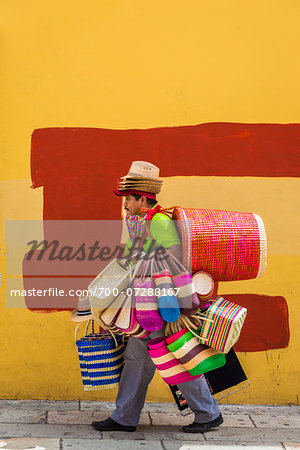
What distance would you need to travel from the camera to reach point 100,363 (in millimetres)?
4543

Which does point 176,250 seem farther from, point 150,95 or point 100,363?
point 150,95

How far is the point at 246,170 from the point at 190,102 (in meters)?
0.68

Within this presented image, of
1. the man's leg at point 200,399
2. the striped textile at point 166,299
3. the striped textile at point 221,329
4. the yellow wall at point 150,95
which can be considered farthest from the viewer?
the yellow wall at point 150,95

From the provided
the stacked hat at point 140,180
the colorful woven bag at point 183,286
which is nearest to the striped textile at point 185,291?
the colorful woven bag at point 183,286

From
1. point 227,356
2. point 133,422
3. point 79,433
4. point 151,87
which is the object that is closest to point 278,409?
point 227,356

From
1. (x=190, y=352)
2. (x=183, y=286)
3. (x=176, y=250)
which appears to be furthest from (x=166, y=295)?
(x=190, y=352)

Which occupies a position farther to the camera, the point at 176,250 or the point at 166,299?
the point at 176,250

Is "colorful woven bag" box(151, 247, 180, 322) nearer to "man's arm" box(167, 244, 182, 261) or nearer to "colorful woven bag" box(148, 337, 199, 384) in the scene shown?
"man's arm" box(167, 244, 182, 261)

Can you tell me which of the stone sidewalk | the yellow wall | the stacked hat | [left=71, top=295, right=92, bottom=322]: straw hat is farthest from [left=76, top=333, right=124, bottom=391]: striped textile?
the stacked hat

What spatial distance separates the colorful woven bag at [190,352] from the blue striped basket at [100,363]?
48 centimetres

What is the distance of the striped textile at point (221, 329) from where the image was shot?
4.25m

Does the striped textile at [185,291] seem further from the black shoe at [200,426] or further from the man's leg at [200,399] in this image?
the black shoe at [200,426]

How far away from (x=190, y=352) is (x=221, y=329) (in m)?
0.24

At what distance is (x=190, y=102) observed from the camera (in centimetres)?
529
